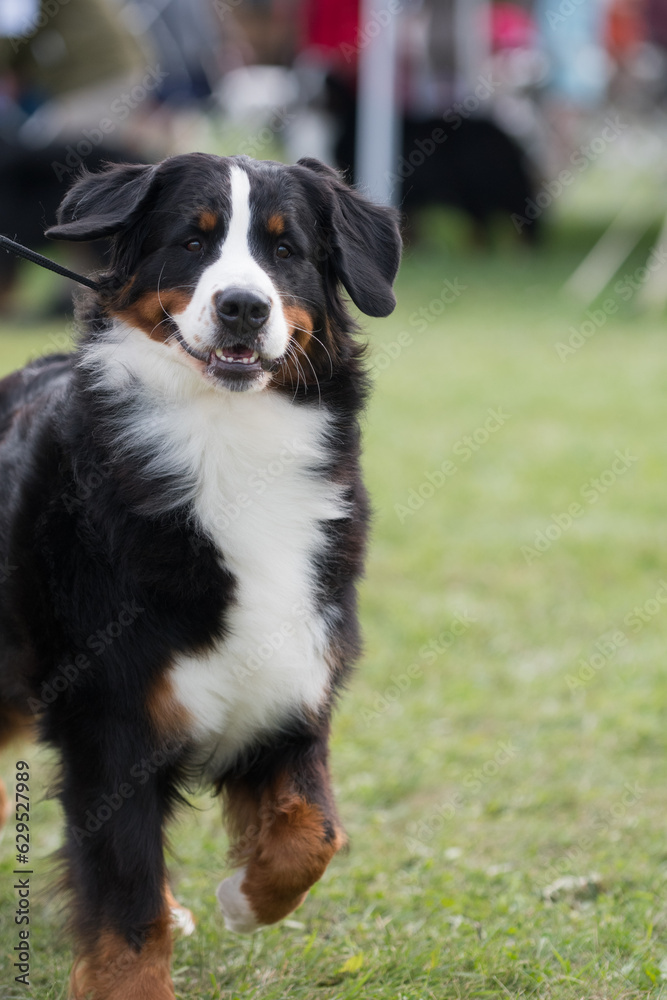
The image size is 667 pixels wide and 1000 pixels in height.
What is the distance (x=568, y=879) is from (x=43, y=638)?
5.76 ft

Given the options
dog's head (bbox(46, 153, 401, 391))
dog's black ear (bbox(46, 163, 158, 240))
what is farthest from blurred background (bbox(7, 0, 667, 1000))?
dog's black ear (bbox(46, 163, 158, 240))

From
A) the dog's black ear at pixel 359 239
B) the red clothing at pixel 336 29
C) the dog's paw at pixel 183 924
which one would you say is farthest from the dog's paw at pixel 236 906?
the red clothing at pixel 336 29

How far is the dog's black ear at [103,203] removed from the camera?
2.78 m

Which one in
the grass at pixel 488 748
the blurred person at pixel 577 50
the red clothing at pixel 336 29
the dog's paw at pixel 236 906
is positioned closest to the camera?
the dog's paw at pixel 236 906

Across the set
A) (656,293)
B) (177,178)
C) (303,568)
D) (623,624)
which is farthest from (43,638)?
(656,293)

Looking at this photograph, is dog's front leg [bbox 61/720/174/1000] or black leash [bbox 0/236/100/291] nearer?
dog's front leg [bbox 61/720/174/1000]

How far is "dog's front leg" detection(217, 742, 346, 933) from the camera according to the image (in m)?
2.84

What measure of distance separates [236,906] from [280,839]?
244 mm

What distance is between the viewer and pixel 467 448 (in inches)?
309

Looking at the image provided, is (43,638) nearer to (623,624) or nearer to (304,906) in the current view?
(304,906)

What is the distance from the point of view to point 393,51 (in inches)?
456

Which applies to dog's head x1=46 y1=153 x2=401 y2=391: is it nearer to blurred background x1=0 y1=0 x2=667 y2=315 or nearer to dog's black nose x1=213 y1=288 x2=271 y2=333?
dog's black nose x1=213 y1=288 x2=271 y2=333

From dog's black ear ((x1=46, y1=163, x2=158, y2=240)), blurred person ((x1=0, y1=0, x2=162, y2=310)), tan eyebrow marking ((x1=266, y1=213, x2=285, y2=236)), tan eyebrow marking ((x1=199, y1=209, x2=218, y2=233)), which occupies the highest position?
dog's black ear ((x1=46, y1=163, x2=158, y2=240))

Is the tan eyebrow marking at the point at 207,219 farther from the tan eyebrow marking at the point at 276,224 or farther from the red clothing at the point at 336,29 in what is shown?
the red clothing at the point at 336,29
